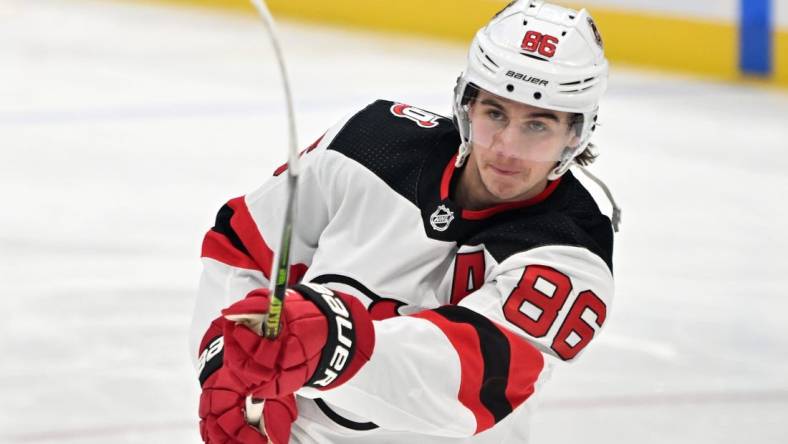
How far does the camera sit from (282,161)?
564 cm

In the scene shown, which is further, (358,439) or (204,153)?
(204,153)

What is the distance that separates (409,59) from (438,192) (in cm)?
509

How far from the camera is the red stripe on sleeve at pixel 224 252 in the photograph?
2.30 m

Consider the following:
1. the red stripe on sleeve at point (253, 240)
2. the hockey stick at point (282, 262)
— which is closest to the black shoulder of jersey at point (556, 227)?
the red stripe on sleeve at point (253, 240)

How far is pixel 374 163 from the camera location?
224cm

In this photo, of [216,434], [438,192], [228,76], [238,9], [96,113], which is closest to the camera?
[216,434]

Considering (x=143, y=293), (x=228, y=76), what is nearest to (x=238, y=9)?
(x=228, y=76)

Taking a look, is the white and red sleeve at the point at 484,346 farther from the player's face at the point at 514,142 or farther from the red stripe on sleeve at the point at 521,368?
the player's face at the point at 514,142

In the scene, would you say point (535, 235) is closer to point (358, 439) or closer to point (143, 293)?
point (358, 439)

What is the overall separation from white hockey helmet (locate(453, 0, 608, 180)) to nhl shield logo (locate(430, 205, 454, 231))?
3.3 inches

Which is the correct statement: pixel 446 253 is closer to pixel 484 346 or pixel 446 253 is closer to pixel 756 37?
pixel 484 346

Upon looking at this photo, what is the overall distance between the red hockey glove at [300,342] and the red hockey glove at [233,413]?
259 mm

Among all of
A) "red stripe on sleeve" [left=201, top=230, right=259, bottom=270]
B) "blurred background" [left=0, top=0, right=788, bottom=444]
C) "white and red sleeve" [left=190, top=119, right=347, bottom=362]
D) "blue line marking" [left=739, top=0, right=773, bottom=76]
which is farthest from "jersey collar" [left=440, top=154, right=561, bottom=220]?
"blue line marking" [left=739, top=0, right=773, bottom=76]

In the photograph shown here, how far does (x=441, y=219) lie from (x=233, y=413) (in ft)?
1.41
